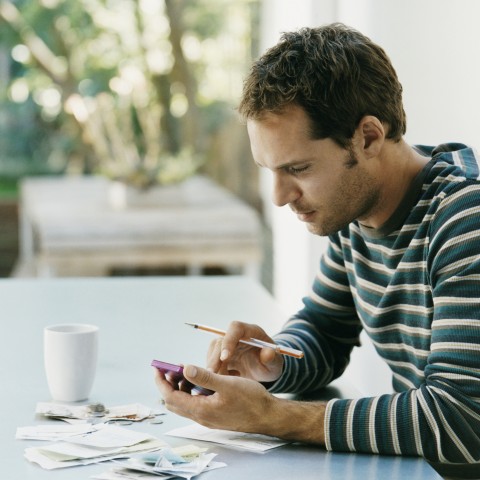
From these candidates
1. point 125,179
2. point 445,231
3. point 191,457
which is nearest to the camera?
point 191,457

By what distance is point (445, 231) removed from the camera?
49.2 inches

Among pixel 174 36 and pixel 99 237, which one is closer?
pixel 99 237

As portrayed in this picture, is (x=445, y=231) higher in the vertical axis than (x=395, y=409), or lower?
higher

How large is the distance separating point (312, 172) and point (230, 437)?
405 mm

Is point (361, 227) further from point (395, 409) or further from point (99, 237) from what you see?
point (99, 237)

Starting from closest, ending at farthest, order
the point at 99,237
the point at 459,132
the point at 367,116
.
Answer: the point at 367,116, the point at 459,132, the point at 99,237

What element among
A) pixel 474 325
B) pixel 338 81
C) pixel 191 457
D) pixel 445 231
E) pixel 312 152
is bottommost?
pixel 191 457

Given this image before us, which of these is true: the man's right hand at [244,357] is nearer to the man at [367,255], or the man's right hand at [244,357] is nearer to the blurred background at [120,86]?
the man at [367,255]

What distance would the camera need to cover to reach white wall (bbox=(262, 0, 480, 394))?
6.11 feet

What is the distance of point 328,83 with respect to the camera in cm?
133

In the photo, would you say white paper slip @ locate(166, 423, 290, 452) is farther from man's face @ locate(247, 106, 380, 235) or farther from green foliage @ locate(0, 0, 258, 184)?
green foliage @ locate(0, 0, 258, 184)

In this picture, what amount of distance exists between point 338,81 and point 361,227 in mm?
246

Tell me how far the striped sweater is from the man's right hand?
0.03 metres

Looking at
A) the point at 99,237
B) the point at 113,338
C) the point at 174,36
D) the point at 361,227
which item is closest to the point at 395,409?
the point at 361,227
